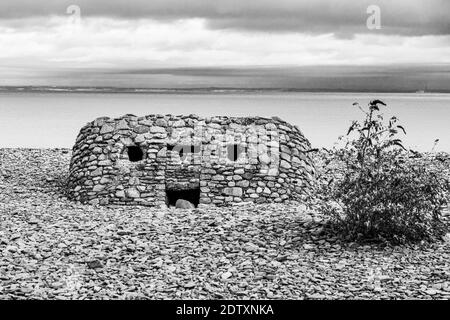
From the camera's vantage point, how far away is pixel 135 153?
1728 centimetres

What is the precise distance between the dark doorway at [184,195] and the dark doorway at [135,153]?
4.12 feet

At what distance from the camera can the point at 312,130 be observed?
5044 cm

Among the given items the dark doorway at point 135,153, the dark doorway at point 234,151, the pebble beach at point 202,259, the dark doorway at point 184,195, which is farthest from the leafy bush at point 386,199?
the dark doorway at point 135,153

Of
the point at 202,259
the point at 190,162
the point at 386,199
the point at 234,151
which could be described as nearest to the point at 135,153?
the point at 190,162

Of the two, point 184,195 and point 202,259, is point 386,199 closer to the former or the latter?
point 202,259

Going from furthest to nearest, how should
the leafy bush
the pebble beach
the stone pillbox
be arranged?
the stone pillbox < the leafy bush < the pebble beach

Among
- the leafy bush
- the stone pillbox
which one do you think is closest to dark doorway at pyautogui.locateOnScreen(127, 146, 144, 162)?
the stone pillbox

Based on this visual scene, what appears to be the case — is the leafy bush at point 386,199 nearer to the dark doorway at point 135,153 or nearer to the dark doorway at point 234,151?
the dark doorway at point 234,151

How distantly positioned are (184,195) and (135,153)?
1684mm

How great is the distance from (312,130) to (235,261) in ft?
131

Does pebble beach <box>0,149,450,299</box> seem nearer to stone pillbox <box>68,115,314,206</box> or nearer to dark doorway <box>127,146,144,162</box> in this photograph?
stone pillbox <box>68,115,314,206</box>

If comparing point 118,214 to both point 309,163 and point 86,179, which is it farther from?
point 309,163

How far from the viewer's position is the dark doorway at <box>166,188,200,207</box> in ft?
55.0
